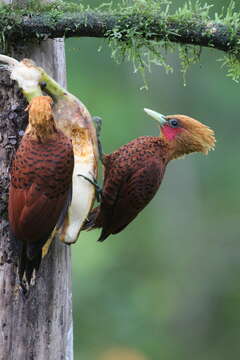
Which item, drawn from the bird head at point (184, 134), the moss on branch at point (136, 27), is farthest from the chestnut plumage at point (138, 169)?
the moss on branch at point (136, 27)

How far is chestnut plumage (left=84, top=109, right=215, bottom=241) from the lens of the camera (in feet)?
13.0

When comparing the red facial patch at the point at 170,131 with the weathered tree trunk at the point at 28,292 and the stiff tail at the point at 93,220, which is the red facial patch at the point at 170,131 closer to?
the stiff tail at the point at 93,220

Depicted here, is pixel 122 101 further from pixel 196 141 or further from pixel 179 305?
pixel 196 141

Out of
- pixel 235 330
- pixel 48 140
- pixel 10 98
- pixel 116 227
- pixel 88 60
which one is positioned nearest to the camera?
pixel 48 140

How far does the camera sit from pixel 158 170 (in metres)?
4.07

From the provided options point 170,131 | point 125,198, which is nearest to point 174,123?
point 170,131

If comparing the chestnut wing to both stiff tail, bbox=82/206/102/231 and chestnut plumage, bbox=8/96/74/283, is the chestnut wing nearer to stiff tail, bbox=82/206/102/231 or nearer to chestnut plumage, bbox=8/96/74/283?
stiff tail, bbox=82/206/102/231

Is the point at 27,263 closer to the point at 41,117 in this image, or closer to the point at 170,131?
the point at 41,117

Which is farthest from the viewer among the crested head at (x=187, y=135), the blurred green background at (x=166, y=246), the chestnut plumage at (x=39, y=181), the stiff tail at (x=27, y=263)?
the blurred green background at (x=166, y=246)

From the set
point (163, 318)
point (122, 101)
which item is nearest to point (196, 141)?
point (163, 318)

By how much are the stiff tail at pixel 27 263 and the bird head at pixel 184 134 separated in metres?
1.06

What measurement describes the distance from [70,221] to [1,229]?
32 centimetres

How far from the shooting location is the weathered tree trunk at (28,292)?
3643 millimetres

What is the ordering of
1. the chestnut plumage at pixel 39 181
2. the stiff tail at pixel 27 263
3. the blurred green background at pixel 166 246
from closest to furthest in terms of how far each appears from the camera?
1. the chestnut plumage at pixel 39 181
2. the stiff tail at pixel 27 263
3. the blurred green background at pixel 166 246
